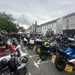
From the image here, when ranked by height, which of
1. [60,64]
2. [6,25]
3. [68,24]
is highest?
[68,24]

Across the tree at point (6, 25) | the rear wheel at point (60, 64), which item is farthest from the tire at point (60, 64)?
the tree at point (6, 25)

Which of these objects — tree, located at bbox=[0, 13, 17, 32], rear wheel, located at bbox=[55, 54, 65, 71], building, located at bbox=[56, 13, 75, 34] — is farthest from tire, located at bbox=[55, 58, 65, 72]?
tree, located at bbox=[0, 13, 17, 32]

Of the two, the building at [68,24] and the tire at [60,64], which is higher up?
the building at [68,24]

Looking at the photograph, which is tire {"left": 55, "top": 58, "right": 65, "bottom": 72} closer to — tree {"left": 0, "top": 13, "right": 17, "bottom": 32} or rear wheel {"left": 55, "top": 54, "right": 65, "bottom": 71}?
rear wheel {"left": 55, "top": 54, "right": 65, "bottom": 71}

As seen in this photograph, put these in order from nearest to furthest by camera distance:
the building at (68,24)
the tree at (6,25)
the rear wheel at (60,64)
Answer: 1. the rear wheel at (60,64)
2. the building at (68,24)
3. the tree at (6,25)

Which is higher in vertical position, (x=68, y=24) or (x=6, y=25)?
(x=68, y=24)

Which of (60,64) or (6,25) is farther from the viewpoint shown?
(6,25)

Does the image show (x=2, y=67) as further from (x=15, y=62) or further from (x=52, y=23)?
(x=52, y=23)

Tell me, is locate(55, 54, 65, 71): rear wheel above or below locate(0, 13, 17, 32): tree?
below

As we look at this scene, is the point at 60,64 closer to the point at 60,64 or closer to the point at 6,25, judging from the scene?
the point at 60,64

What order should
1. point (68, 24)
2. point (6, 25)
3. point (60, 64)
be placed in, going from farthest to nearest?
point (6, 25) < point (68, 24) < point (60, 64)

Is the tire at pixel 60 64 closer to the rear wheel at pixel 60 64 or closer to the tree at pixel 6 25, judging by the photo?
the rear wheel at pixel 60 64

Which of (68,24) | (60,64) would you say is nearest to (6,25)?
(68,24)

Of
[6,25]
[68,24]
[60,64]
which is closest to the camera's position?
[60,64]
